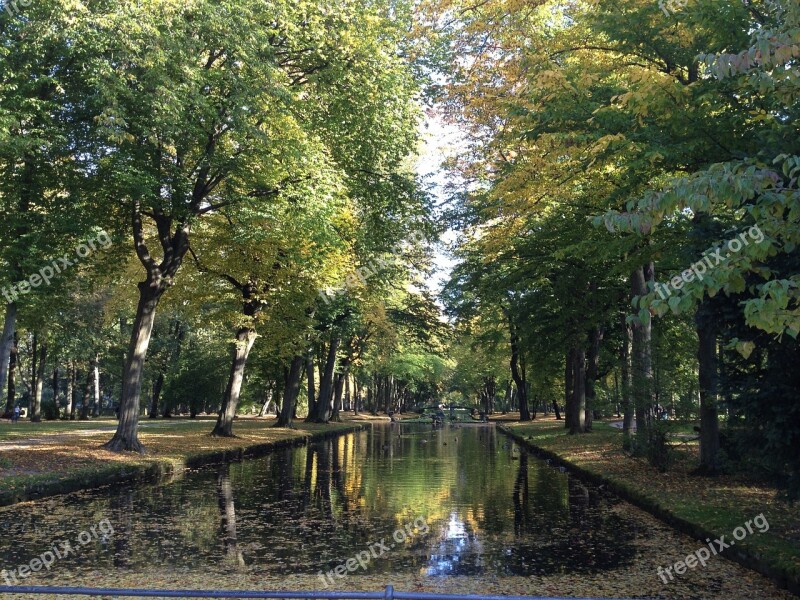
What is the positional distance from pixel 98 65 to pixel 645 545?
1400cm

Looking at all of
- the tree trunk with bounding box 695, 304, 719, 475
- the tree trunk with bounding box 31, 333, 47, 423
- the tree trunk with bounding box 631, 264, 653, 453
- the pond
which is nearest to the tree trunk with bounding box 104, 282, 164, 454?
the pond

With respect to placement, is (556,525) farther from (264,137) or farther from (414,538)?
(264,137)

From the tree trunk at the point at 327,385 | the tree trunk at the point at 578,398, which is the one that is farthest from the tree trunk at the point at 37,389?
the tree trunk at the point at 578,398

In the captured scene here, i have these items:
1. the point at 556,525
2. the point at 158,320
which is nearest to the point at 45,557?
the point at 556,525

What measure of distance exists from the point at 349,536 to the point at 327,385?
34025 millimetres

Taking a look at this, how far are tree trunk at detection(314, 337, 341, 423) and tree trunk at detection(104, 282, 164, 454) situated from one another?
21.8m

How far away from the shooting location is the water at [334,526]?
802cm

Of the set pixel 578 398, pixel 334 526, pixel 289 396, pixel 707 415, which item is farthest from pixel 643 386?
pixel 289 396

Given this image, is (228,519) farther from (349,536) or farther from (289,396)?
(289,396)

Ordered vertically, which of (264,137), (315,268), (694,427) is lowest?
(694,427)

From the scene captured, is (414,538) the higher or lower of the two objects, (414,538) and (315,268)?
the lower

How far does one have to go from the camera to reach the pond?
24.2ft

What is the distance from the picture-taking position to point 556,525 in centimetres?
1066

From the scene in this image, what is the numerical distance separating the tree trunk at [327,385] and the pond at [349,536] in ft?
82.6
